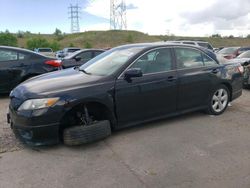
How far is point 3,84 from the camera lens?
7887 mm

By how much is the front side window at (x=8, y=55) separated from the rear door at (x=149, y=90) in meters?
4.49

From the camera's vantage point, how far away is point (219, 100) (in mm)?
6242

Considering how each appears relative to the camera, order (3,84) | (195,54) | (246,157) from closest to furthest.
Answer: (246,157), (195,54), (3,84)

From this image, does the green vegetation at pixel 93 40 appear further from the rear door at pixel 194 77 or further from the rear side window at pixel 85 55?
the rear door at pixel 194 77

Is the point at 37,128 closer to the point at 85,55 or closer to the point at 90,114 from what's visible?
the point at 90,114

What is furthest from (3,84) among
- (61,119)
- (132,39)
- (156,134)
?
(132,39)

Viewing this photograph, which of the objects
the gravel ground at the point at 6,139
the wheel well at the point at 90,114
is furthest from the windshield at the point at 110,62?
the gravel ground at the point at 6,139

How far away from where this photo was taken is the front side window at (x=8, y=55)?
26.2 feet

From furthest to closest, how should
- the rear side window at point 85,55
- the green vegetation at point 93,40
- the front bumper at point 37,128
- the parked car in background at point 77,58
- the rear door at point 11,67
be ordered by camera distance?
the green vegetation at point 93,40
the rear side window at point 85,55
the parked car in background at point 77,58
the rear door at point 11,67
the front bumper at point 37,128

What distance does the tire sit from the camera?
6.10 meters

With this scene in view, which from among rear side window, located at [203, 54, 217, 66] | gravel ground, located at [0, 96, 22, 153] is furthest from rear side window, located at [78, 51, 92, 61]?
rear side window, located at [203, 54, 217, 66]

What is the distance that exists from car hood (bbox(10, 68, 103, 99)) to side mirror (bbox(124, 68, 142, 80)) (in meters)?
0.43

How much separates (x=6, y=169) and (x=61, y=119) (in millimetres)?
994

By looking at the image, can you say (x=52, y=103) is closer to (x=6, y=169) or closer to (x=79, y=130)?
Result: (x=79, y=130)
